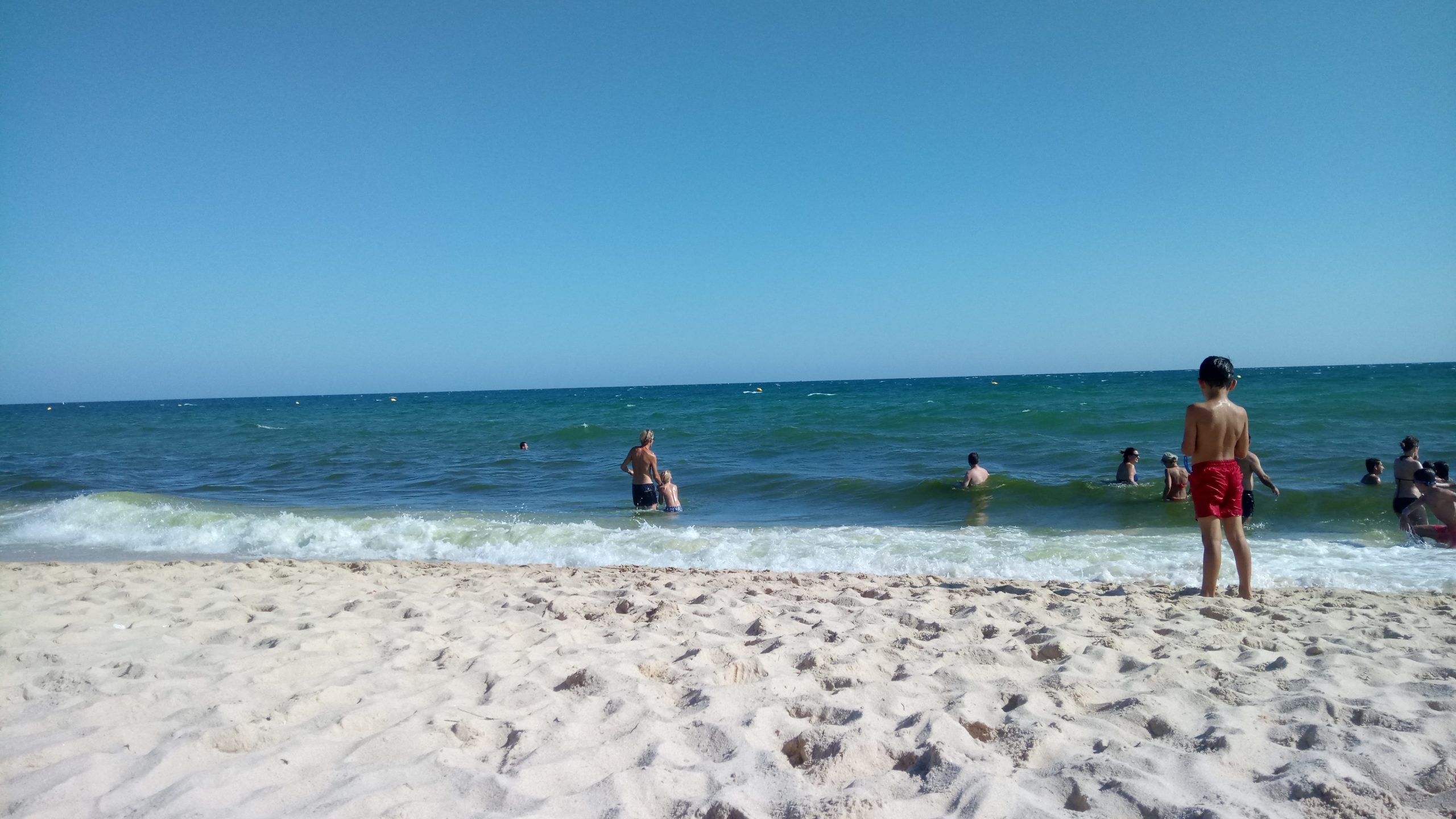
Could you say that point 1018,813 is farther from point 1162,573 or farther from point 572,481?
point 572,481

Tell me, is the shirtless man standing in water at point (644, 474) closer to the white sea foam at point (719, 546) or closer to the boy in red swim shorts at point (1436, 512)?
the white sea foam at point (719, 546)

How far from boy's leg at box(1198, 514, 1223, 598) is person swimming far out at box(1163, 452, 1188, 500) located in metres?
5.73

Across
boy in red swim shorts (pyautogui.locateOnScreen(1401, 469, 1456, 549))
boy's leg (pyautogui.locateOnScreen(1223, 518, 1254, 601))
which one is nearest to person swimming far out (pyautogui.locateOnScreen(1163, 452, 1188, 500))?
boy in red swim shorts (pyautogui.locateOnScreen(1401, 469, 1456, 549))

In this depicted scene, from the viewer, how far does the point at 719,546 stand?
8.46m

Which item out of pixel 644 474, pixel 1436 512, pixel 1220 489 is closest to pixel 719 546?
pixel 644 474

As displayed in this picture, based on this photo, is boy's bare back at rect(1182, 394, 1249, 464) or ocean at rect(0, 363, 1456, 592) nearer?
boy's bare back at rect(1182, 394, 1249, 464)

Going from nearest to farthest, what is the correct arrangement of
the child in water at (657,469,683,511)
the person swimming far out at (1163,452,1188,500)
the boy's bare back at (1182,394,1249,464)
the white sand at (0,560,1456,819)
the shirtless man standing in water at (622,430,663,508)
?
the white sand at (0,560,1456,819) → the boy's bare back at (1182,394,1249,464) → the person swimming far out at (1163,452,1188,500) → the shirtless man standing in water at (622,430,663,508) → the child in water at (657,469,683,511)

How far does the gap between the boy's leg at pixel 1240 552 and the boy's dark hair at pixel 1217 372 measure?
89 centimetres

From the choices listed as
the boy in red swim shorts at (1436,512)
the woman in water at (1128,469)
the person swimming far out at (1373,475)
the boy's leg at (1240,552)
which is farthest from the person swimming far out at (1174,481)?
the boy's leg at (1240,552)

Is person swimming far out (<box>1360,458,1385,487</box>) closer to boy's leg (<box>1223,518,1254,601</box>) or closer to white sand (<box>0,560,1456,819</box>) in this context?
white sand (<box>0,560,1456,819</box>)

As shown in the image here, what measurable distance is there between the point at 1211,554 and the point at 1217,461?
2.05 ft

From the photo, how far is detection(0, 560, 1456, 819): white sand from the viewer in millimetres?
2451

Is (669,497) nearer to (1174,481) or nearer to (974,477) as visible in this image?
(974,477)

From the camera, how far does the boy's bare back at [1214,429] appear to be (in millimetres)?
5105
